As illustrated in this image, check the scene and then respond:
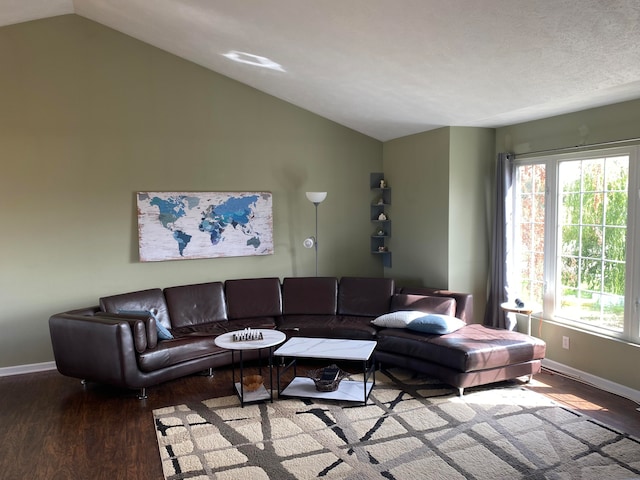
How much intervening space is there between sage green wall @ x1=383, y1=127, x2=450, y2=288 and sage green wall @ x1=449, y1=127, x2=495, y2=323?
76 mm

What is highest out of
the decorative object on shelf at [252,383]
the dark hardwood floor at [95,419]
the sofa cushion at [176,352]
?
the sofa cushion at [176,352]

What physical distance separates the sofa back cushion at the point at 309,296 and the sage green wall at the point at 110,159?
0.44 metres

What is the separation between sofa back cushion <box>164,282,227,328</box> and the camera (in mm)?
4953

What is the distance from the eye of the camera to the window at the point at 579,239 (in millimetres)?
4020

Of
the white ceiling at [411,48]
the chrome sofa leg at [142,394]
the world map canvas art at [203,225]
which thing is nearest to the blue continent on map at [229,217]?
the world map canvas art at [203,225]

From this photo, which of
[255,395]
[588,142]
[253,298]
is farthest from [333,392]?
[588,142]

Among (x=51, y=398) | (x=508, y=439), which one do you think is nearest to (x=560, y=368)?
(x=508, y=439)

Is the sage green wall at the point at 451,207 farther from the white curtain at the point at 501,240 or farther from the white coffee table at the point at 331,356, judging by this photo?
the white coffee table at the point at 331,356

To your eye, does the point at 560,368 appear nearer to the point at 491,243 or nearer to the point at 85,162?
the point at 491,243

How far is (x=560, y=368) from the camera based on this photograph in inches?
177

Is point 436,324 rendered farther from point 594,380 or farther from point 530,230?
point 530,230

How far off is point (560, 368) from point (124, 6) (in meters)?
5.30

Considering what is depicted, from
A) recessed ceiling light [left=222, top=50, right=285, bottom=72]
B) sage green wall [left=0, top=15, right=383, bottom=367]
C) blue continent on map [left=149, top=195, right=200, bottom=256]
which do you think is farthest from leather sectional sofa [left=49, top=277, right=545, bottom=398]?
recessed ceiling light [left=222, top=50, right=285, bottom=72]

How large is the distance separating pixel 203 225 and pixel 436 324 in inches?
111
